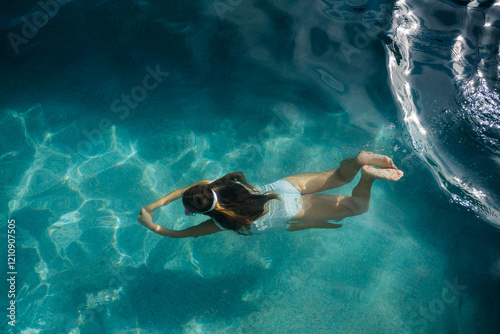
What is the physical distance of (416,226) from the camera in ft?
14.2

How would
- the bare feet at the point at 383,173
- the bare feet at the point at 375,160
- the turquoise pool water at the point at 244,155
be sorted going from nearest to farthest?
the bare feet at the point at 383,173
the bare feet at the point at 375,160
the turquoise pool water at the point at 244,155

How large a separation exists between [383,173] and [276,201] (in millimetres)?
1142

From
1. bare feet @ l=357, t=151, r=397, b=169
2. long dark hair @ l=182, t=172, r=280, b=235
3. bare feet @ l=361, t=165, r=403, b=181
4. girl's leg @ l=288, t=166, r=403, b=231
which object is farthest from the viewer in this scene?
girl's leg @ l=288, t=166, r=403, b=231

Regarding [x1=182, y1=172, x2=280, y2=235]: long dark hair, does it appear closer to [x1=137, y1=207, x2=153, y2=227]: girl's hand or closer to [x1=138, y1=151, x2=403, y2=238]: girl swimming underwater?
[x1=138, y1=151, x2=403, y2=238]: girl swimming underwater

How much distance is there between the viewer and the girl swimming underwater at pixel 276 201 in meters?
2.97

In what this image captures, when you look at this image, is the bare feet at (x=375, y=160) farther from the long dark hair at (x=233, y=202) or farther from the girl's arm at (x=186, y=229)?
the girl's arm at (x=186, y=229)

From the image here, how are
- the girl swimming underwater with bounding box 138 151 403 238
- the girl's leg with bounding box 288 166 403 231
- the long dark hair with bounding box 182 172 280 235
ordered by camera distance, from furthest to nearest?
the girl's leg with bounding box 288 166 403 231 < the girl swimming underwater with bounding box 138 151 403 238 < the long dark hair with bounding box 182 172 280 235

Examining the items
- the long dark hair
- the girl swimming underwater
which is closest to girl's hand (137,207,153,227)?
the girl swimming underwater

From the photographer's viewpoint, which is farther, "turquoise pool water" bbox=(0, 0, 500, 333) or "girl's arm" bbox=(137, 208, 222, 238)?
"turquoise pool water" bbox=(0, 0, 500, 333)

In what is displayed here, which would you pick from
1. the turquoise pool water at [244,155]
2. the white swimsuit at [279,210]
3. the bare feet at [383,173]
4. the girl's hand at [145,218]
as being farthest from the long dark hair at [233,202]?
the turquoise pool water at [244,155]

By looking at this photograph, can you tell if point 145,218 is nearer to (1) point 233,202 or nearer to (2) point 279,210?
(1) point 233,202

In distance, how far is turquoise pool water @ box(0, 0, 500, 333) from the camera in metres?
4.01

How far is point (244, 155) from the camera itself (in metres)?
4.77

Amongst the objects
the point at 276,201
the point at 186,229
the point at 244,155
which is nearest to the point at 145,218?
the point at 186,229
